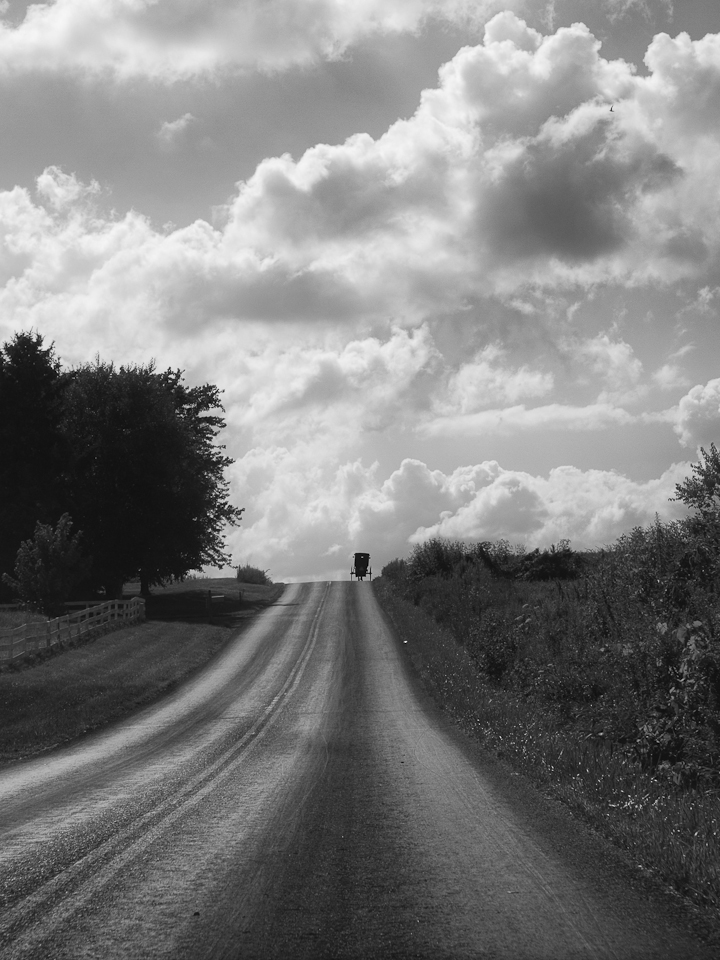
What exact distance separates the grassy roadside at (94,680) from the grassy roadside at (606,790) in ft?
28.2

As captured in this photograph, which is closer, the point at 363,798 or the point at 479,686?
the point at 363,798

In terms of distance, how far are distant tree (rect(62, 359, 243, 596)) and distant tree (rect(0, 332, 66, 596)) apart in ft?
4.60

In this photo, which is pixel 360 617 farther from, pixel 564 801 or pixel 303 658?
pixel 564 801

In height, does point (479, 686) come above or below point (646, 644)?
below

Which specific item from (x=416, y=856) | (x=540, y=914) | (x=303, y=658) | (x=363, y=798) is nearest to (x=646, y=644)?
(x=363, y=798)

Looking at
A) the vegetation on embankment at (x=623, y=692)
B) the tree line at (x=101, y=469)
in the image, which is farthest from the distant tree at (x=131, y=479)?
the vegetation on embankment at (x=623, y=692)

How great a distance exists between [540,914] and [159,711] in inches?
679

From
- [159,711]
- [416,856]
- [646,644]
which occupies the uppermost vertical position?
[646,644]

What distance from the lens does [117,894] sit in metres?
6.54

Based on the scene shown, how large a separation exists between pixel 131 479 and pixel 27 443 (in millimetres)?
6597

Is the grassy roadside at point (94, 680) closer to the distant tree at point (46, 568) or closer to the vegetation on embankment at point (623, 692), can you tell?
the distant tree at point (46, 568)

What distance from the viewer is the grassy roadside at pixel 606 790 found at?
7.16 m

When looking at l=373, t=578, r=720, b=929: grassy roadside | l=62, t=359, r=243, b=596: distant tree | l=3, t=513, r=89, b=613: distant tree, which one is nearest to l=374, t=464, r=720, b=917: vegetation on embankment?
l=373, t=578, r=720, b=929: grassy roadside

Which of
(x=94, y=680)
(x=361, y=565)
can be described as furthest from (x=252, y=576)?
(x=94, y=680)
